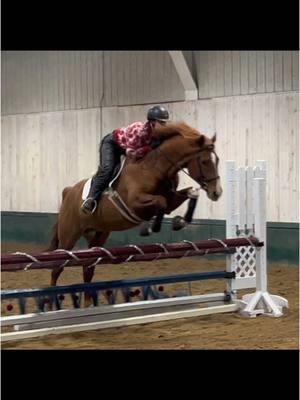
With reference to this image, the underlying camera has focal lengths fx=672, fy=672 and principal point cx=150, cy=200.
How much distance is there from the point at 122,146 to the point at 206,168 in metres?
0.70

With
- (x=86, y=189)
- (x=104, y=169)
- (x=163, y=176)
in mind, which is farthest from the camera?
(x=86, y=189)

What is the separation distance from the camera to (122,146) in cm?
491

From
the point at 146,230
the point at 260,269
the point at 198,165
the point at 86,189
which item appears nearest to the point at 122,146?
the point at 86,189

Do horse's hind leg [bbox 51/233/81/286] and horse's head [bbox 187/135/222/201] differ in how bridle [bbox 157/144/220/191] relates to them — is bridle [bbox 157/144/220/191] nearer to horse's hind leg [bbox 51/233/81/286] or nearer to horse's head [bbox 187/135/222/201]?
horse's head [bbox 187/135/222/201]

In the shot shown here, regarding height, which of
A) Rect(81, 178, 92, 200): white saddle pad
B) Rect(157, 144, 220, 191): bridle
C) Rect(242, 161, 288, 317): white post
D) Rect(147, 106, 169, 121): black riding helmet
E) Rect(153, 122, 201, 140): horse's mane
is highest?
Rect(147, 106, 169, 121): black riding helmet

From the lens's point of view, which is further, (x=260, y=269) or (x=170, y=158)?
(x=260, y=269)

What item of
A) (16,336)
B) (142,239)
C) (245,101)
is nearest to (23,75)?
(142,239)

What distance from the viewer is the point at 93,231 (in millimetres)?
5414

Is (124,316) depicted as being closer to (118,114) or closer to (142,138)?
(142,138)

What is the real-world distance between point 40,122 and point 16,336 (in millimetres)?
7538

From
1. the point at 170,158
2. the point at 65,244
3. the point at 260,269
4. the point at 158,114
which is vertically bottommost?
the point at 260,269

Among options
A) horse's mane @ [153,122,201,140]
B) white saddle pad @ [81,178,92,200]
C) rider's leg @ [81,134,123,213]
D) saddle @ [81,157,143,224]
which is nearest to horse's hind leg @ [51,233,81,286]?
white saddle pad @ [81,178,92,200]

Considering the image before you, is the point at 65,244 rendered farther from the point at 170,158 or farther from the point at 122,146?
the point at 170,158

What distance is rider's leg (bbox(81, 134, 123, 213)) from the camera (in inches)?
195
